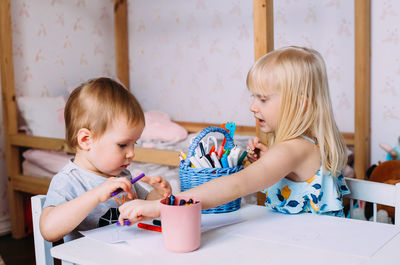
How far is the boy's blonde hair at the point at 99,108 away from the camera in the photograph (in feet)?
3.28

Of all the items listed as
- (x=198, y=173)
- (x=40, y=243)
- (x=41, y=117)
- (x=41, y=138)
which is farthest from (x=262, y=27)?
(x=41, y=117)

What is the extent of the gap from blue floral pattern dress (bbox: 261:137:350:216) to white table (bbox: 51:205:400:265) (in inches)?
6.3

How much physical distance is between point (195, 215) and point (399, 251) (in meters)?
0.34

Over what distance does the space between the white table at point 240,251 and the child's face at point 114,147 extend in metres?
0.22

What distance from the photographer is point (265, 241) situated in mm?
814

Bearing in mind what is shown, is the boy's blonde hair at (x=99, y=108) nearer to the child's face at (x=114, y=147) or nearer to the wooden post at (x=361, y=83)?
the child's face at (x=114, y=147)

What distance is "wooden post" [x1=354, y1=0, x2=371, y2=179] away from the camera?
2164mm

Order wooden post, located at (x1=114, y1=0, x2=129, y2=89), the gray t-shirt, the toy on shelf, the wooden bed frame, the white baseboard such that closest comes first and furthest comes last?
1. the gray t-shirt
2. the toy on shelf
3. the wooden bed frame
4. the white baseboard
5. wooden post, located at (x1=114, y1=0, x2=129, y2=89)

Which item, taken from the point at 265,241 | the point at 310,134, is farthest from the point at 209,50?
the point at 265,241

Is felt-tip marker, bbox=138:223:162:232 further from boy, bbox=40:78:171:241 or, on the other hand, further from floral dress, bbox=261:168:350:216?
floral dress, bbox=261:168:350:216

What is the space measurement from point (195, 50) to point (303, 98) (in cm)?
181

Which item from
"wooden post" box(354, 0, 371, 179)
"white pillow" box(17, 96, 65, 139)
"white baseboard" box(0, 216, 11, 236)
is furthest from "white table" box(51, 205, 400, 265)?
"white baseboard" box(0, 216, 11, 236)

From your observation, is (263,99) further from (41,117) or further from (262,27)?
(41,117)

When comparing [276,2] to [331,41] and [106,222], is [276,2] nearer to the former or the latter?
[331,41]
